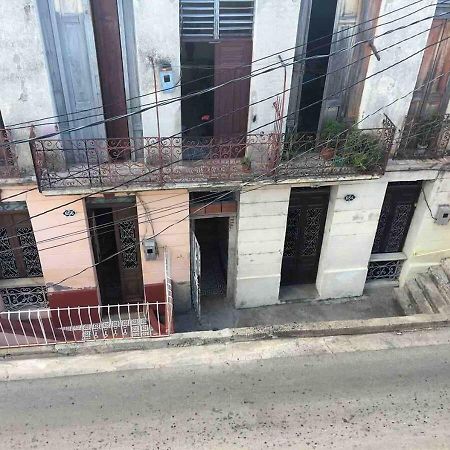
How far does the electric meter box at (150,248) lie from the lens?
34.0ft

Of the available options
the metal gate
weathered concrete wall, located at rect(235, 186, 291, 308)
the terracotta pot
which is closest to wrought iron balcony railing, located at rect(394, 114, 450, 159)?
the terracotta pot

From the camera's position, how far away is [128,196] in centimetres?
1013

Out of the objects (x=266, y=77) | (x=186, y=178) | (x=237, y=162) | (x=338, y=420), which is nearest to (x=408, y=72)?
(x=266, y=77)

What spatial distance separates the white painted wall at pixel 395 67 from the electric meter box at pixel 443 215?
2.47 metres

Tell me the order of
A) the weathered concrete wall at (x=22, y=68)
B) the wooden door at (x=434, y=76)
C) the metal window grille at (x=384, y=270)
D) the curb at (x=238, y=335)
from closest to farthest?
the weathered concrete wall at (x=22, y=68), the curb at (x=238, y=335), the wooden door at (x=434, y=76), the metal window grille at (x=384, y=270)

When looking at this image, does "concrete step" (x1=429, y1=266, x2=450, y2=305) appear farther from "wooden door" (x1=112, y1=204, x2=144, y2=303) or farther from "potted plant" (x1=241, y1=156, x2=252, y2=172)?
"wooden door" (x1=112, y1=204, x2=144, y2=303)

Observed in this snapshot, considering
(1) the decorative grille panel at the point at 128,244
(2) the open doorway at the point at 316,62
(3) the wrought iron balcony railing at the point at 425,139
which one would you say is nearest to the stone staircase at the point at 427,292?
(3) the wrought iron balcony railing at the point at 425,139

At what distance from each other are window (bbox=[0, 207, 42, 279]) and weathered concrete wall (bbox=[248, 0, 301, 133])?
518cm

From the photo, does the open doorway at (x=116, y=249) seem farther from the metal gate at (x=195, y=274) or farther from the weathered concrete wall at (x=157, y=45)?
the weathered concrete wall at (x=157, y=45)

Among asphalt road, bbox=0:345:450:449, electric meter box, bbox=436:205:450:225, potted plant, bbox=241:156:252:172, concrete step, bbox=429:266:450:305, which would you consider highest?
potted plant, bbox=241:156:252:172

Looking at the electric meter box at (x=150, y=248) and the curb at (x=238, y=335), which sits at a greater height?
the electric meter box at (x=150, y=248)

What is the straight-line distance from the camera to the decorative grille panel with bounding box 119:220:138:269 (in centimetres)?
1073

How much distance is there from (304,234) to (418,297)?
3.27m

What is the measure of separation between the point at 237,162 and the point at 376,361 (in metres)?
4.64
